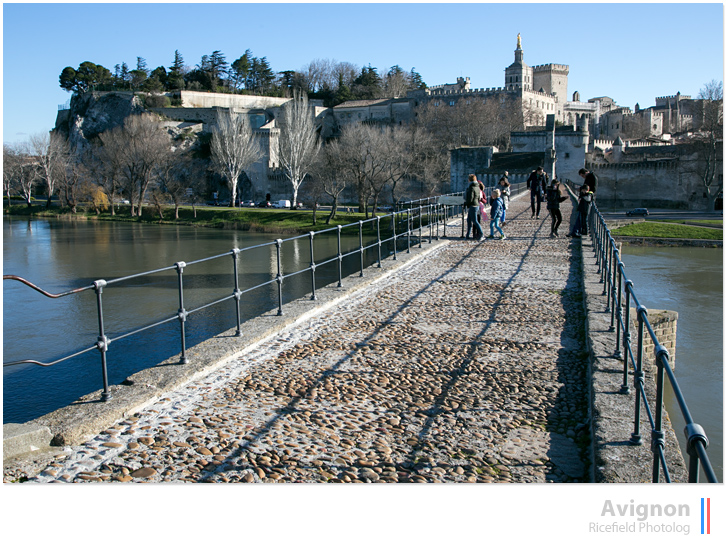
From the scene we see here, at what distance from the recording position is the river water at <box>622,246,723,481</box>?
10617 mm

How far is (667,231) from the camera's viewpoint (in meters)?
43.0

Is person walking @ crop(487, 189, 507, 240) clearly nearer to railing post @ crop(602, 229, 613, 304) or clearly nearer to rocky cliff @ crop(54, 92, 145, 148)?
railing post @ crop(602, 229, 613, 304)

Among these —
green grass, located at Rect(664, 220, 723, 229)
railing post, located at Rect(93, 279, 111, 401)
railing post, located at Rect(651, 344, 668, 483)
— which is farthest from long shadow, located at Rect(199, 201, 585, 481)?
green grass, located at Rect(664, 220, 723, 229)

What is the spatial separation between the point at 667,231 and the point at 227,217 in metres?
34.6

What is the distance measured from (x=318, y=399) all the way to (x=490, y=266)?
742 centimetres

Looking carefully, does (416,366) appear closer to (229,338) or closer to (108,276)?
(229,338)

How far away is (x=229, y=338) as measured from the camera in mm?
6688

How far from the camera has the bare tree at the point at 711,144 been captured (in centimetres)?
5803

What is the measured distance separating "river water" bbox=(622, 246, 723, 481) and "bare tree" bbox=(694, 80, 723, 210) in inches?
932

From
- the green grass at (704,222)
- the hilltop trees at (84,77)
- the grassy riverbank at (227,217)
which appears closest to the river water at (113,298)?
the grassy riverbank at (227,217)

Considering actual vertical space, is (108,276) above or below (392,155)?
below

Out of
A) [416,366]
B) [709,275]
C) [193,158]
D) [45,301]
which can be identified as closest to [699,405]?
[416,366]

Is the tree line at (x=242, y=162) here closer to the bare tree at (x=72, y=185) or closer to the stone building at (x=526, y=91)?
the bare tree at (x=72, y=185)

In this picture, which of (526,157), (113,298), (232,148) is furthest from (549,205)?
(232,148)
